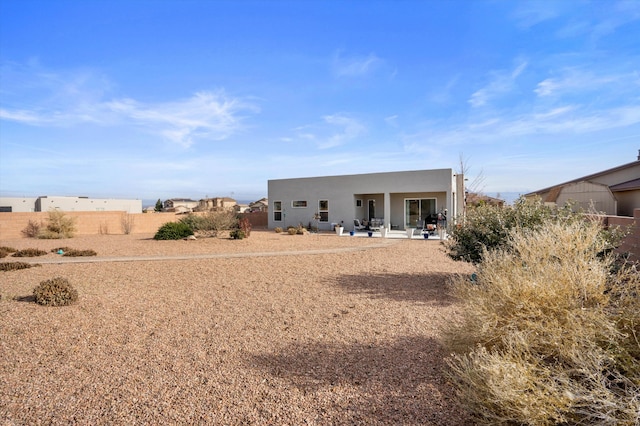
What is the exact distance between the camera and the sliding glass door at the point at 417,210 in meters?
22.6

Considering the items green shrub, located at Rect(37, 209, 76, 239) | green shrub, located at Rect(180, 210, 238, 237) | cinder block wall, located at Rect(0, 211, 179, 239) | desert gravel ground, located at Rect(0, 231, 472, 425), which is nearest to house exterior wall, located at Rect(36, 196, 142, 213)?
cinder block wall, located at Rect(0, 211, 179, 239)

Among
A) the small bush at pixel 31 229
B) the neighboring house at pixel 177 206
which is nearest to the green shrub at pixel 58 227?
the small bush at pixel 31 229

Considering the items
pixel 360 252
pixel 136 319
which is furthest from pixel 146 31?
pixel 360 252

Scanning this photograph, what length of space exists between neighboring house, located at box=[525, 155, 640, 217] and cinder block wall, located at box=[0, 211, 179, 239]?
24.6 metres

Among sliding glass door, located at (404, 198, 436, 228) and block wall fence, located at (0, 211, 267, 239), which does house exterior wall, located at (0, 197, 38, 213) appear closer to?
block wall fence, located at (0, 211, 267, 239)

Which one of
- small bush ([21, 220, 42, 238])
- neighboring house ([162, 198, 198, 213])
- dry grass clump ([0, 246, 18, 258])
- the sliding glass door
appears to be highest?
neighboring house ([162, 198, 198, 213])

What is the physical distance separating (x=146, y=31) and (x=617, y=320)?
44.2ft

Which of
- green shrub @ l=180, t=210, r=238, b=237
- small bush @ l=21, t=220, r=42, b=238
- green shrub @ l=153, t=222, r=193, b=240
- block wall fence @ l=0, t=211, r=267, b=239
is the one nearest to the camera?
green shrub @ l=153, t=222, r=193, b=240

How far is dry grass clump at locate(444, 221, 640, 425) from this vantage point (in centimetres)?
228

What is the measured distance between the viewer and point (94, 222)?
23141mm

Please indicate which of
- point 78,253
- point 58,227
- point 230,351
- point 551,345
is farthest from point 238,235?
point 551,345

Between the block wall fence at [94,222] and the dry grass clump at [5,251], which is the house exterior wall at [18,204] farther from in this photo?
the dry grass clump at [5,251]

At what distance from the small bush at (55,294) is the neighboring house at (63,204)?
137ft

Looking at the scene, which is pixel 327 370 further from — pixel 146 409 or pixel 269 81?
pixel 269 81
